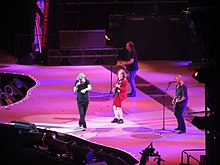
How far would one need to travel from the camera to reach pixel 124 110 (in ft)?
67.9

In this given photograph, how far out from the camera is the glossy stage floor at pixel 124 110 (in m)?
16.5

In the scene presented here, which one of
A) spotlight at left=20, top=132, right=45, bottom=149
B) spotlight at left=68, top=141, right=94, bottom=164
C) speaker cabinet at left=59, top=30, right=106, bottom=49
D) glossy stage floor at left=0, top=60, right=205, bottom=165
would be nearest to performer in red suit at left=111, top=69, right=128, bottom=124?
glossy stage floor at left=0, top=60, right=205, bottom=165

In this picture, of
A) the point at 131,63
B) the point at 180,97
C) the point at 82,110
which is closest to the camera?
the point at 180,97

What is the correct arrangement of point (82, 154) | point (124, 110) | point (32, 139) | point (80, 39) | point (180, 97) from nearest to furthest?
point (82, 154)
point (32, 139)
point (180, 97)
point (124, 110)
point (80, 39)

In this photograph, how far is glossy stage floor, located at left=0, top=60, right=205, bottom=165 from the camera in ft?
54.0

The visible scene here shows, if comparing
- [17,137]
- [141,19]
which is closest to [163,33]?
[141,19]

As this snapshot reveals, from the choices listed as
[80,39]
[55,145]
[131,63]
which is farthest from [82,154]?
[80,39]

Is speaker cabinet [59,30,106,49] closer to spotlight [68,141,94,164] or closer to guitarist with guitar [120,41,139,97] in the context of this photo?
guitarist with guitar [120,41,139,97]

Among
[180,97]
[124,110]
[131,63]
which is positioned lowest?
[124,110]

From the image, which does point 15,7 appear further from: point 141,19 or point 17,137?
point 17,137

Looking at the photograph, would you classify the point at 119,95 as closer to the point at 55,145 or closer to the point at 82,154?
the point at 55,145

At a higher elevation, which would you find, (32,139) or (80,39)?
(80,39)

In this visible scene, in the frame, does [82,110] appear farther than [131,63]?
No

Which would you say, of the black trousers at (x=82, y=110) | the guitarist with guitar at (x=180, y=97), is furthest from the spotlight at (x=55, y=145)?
the guitarist with guitar at (x=180, y=97)
